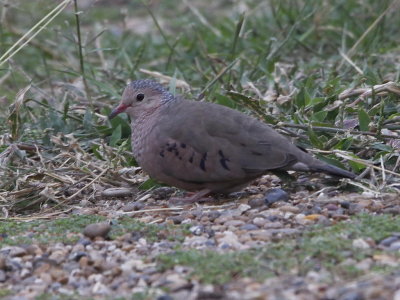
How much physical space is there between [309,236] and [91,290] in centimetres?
103

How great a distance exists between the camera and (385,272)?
11.5ft

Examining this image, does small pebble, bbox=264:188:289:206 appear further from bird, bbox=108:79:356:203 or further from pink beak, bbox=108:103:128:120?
pink beak, bbox=108:103:128:120

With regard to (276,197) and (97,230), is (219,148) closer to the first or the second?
(276,197)

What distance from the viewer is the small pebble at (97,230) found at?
4.42 metres

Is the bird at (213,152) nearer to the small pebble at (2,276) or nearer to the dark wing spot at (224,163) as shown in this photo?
the dark wing spot at (224,163)

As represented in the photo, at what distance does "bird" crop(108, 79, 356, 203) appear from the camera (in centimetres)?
484

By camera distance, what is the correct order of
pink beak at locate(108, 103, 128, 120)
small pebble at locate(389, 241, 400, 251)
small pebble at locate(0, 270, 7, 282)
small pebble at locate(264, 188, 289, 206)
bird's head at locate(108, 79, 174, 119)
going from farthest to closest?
pink beak at locate(108, 103, 128, 120)
bird's head at locate(108, 79, 174, 119)
small pebble at locate(264, 188, 289, 206)
small pebble at locate(0, 270, 7, 282)
small pebble at locate(389, 241, 400, 251)

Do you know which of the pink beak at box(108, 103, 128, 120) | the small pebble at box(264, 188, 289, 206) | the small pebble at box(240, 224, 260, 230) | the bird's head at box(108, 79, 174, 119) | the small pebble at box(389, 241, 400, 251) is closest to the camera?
the small pebble at box(389, 241, 400, 251)

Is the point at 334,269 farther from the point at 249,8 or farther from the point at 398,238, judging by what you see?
the point at 249,8

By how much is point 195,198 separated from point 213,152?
0.31 m

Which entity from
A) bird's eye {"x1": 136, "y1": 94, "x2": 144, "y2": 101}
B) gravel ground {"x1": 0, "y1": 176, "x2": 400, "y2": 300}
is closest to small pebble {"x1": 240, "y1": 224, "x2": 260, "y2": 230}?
gravel ground {"x1": 0, "y1": 176, "x2": 400, "y2": 300}

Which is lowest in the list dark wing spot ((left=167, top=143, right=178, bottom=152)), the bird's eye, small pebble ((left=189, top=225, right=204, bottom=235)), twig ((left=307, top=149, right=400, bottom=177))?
small pebble ((left=189, top=225, right=204, bottom=235))

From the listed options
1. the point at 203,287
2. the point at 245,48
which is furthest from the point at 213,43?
the point at 203,287

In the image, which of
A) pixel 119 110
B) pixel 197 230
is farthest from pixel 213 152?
pixel 119 110
